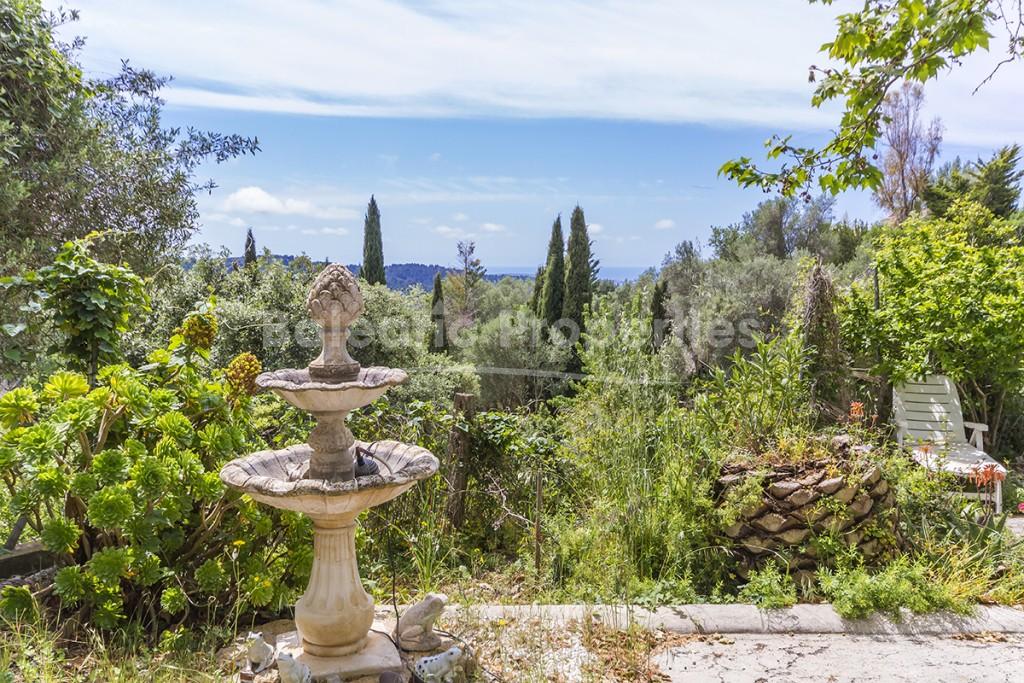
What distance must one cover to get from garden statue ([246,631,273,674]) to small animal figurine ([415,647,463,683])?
0.53m

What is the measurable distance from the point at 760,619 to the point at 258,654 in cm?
225

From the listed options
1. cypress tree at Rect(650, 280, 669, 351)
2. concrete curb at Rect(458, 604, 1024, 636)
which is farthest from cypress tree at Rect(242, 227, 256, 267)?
concrete curb at Rect(458, 604, 1024, 636)

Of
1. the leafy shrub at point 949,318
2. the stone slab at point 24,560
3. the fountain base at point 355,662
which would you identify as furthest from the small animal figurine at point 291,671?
the leafy shrub at point 949,318

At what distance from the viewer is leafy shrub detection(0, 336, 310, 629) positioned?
2.44 metres

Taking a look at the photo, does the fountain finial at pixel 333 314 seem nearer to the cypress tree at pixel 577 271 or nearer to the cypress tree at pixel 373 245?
the cypress tree at pixel 577 271

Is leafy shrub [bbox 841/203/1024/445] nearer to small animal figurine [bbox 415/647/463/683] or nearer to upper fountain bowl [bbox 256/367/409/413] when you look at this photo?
small animal figurine [bbox 415/647/463/683]

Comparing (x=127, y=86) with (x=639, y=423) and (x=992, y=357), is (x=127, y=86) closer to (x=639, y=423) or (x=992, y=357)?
(x=639, y=423)

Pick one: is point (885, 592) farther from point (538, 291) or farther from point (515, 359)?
point (538, 291)

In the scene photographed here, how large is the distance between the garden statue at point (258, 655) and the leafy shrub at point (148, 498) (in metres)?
0.38

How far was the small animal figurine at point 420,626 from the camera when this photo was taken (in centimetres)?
242

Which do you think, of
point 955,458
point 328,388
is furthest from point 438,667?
point 955,458

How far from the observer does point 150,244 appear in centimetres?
472

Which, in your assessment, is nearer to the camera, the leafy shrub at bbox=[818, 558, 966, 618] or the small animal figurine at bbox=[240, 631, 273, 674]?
the small animal figurine at bbox=[240, 631, 273, 674]

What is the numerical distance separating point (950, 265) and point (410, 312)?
22.8ft
